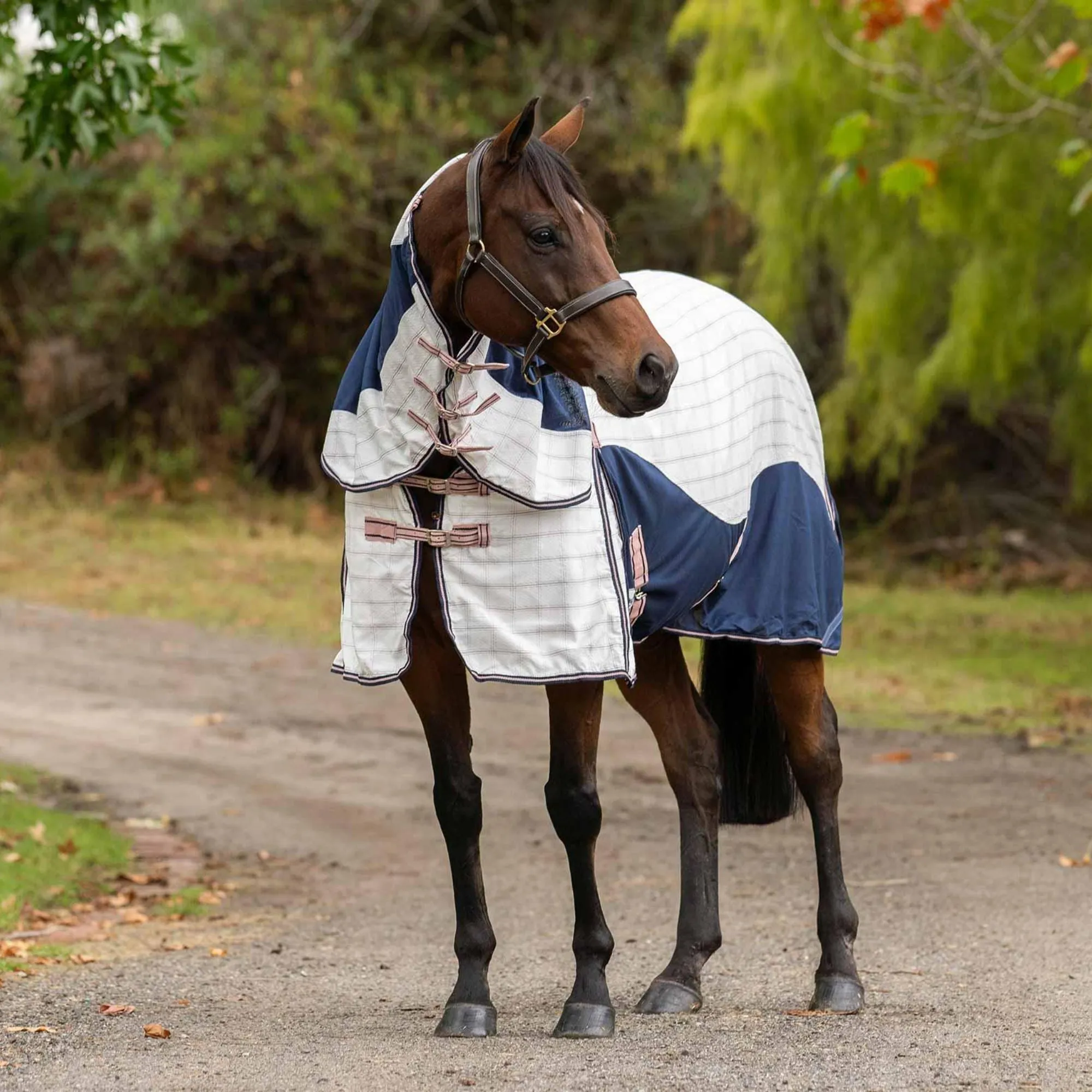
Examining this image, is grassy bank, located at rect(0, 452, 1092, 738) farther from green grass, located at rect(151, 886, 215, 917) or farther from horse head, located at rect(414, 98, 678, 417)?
horse head, located at rect(414, 98, 678, 417)

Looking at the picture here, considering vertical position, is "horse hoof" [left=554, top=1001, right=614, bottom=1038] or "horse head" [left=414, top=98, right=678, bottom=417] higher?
"horse head" [left=414, top=98, right=678, bottom=417]

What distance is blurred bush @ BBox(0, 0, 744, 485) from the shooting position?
16609 millimetres

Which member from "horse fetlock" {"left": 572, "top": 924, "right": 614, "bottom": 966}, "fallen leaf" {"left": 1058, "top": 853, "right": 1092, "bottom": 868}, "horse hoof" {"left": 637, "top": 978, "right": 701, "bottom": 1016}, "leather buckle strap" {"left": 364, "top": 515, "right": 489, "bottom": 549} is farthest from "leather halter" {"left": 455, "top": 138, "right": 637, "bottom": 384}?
"fallen leaf" {"left": 1058, "top": 853, "right": 1092, "bottom": 868}

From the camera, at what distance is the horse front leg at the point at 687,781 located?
4.32 meters

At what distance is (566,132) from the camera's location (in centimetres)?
386

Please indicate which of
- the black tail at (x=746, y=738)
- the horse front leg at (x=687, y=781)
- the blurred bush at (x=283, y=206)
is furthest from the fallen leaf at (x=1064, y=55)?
the blurred bush at (x=283, y=206)

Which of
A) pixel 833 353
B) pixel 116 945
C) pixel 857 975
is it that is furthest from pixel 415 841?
pixel 833 353

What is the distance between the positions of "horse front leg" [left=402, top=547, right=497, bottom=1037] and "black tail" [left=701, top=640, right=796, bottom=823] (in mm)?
1101

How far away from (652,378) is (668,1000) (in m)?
1.70

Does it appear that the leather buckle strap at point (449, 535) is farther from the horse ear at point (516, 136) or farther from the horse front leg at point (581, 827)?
the horse ear at point (516, 136)

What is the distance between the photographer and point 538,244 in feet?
11.6

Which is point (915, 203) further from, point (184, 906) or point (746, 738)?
point (184, 906)

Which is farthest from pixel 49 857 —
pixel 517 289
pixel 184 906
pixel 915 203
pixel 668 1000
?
pixel 915 203

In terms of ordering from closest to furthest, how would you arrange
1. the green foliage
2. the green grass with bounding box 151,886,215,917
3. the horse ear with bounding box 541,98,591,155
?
the horse ear with bounding box 541,98,591,155 → the green grass with bounding box 151,886,215,917 → the green foliage
